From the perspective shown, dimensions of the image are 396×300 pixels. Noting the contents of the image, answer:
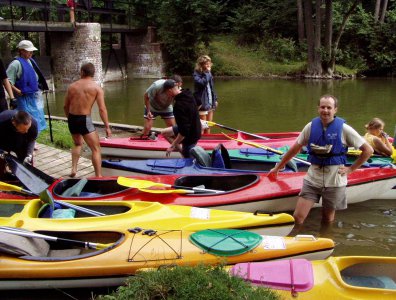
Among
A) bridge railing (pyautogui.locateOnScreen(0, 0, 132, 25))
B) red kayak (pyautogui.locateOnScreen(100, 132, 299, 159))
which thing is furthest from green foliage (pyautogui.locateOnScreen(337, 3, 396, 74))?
red kayak (pyautogui.locateOnScreen(100, 132, 299, 159))

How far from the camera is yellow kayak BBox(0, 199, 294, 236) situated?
13.0 ft

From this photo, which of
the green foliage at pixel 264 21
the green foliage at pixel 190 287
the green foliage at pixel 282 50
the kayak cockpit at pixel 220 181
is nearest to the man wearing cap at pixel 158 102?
the kayak cockpit at pixel 220 181

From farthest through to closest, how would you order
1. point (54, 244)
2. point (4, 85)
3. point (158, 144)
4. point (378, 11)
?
point (378, 11) → point (158, 144) → point (4, 85) → point (54, 244)

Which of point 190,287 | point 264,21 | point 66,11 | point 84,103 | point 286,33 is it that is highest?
point 66,11

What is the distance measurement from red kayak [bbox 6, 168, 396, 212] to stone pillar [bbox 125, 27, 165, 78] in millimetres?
18784

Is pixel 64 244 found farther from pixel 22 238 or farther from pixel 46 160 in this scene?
pixel 46 160

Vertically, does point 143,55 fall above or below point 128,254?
above

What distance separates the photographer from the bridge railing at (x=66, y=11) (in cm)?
1677

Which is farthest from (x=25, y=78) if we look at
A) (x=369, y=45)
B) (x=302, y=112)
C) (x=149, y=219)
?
(x=369, y=45)

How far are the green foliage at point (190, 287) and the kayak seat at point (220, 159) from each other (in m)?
2.70

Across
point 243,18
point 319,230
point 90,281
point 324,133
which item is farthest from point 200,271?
point 243,18

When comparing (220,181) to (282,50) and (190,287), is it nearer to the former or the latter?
(190,287)

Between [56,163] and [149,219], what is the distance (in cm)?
317

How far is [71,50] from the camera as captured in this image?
18297 millimetres
